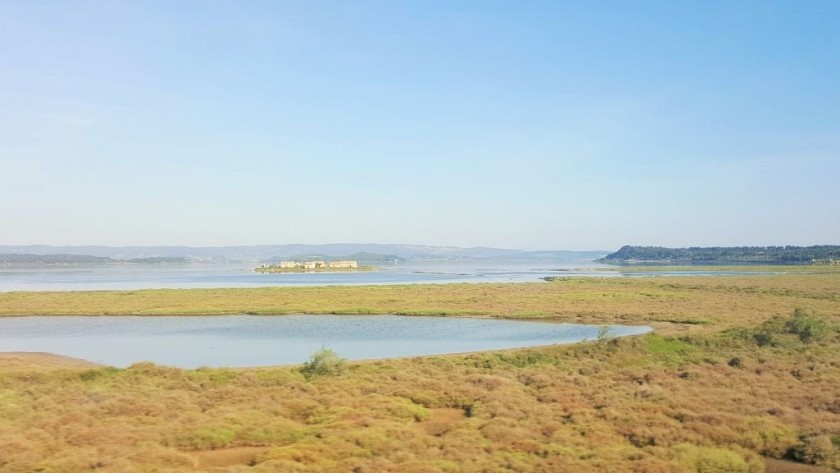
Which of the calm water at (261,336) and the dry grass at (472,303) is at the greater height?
the dry grass at (472,303)

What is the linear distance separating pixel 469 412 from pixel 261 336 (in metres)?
23.1

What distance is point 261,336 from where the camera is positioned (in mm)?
38000

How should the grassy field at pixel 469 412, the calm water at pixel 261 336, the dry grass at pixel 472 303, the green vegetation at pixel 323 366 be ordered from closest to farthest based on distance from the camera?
the grassy field at pixel 469 412 → the green vegetation at pixel 323 366 → the calm water at pixel 261 336 → the dry grass at pixel 472 303

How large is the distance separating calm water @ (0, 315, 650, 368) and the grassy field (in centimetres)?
540

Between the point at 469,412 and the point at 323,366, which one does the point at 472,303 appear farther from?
the point at 469,412

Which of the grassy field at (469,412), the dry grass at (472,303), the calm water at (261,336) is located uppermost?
the grassy field at (469,412)

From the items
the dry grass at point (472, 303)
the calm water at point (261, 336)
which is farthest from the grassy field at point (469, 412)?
the dry grass at point (472, 303)

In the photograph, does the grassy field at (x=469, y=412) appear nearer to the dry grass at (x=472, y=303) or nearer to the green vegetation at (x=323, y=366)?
the green vegetation at (x=323, y=366)

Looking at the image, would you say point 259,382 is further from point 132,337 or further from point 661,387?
point 132,337

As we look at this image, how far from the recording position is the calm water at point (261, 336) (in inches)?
1223

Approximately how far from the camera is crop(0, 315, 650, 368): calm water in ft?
102

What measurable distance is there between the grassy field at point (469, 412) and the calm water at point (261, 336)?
540cm

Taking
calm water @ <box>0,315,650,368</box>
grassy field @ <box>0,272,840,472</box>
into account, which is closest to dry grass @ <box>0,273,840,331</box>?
calm water @ <box>0,315,650,368</box>

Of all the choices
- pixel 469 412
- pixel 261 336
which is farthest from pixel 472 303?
pixel 469 412
